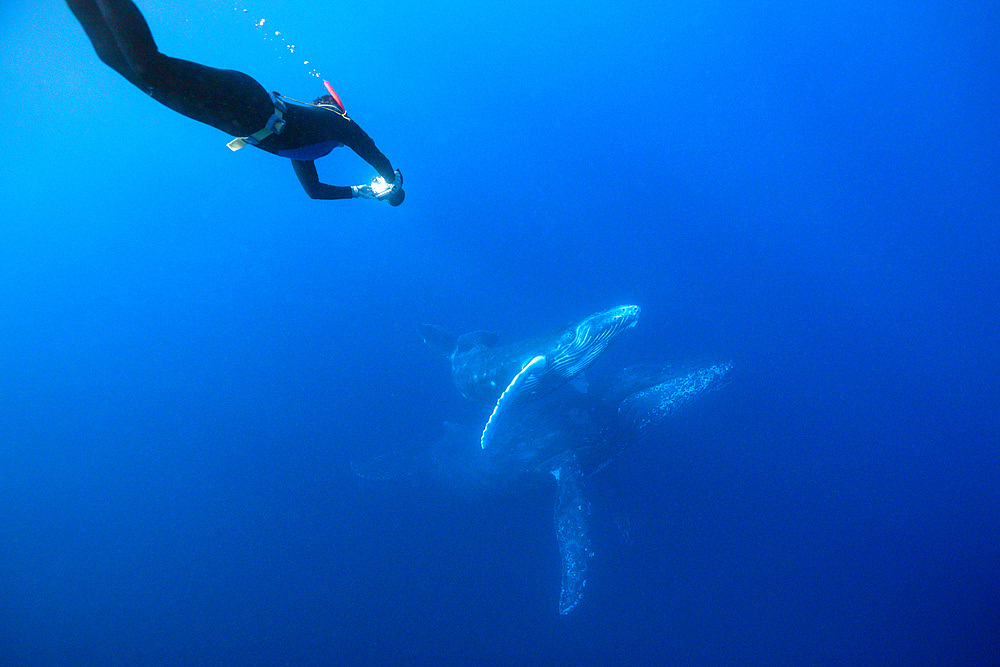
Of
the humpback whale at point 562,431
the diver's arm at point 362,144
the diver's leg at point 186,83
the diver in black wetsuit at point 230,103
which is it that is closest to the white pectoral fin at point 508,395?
the humpback whale at point 562,431

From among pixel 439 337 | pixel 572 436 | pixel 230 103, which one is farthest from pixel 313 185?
pixel 572 436

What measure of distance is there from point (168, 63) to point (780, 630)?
44.5ft

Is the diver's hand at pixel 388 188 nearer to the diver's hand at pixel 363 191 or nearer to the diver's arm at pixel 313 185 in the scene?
the diver's hand at pixel 363 191

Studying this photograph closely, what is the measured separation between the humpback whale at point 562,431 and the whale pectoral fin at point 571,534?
0.05 ft

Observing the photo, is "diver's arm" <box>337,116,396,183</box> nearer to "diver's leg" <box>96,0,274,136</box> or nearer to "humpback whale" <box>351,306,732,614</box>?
"diver's leg" <box>96,0,274,136</box>

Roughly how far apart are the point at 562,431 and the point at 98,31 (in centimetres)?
794

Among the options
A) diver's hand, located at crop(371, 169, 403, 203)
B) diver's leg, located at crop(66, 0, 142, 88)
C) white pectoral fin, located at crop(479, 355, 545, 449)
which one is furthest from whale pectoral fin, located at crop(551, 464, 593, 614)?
diver's leg, located at crop(66, 0, 142, 88)

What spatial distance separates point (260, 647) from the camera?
30.5ft

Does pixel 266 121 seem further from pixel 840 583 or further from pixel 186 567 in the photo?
pixel 840 583

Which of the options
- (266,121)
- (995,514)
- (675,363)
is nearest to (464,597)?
(675,363)

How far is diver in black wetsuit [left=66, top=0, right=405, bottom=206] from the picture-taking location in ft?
8.11

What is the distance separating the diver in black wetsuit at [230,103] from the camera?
2473 millimetres

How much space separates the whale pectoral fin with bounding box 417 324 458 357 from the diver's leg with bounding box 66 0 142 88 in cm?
728

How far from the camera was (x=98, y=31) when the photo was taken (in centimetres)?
249
